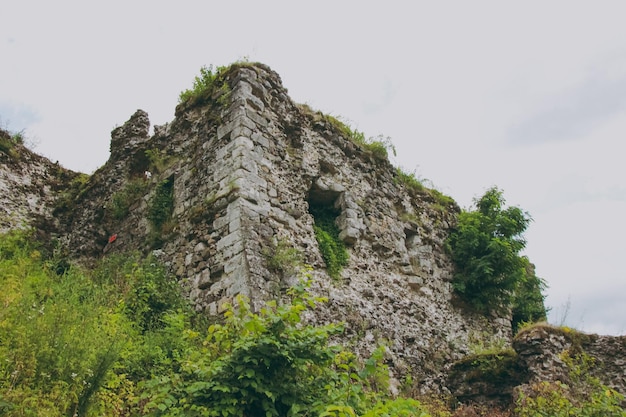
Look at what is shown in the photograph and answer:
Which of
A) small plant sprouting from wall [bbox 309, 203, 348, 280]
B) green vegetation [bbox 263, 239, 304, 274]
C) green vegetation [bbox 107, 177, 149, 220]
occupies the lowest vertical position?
green vegetation [bbox 263, 239, 304, 274]

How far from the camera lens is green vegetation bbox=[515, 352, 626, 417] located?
5.37 metres

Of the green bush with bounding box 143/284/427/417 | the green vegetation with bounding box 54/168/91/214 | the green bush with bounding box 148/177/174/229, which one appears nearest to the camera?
the green bush with bounding box 143/284/427/417

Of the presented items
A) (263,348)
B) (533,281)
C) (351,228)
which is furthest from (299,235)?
(533,281)

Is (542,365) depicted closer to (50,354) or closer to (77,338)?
(77,338)

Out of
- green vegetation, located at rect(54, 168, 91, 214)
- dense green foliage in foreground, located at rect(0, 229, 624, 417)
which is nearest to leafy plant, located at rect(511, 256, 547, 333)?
dense green foliage in foreground, located at rect(0, 229, 624, 417)

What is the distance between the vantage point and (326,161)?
9320 mm

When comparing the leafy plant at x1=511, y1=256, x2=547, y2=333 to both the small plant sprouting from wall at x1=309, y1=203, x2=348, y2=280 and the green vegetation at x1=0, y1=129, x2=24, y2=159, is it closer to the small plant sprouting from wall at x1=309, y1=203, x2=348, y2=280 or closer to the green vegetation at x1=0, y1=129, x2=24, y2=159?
the small plant sprouting from wall at x1=309, y1=203, x2=348, y2=280

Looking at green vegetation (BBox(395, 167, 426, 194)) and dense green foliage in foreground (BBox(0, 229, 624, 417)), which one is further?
green vegetation (BBox(395, 167, 426, 194))

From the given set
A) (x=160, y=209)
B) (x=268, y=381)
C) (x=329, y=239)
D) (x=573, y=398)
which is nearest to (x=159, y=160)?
(x=160, y=209)

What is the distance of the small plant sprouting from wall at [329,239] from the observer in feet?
26.4

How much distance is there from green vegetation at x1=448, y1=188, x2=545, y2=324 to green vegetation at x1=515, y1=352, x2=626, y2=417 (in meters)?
2.84

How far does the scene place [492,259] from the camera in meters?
Result: 10.2

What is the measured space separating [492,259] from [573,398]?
4055mm

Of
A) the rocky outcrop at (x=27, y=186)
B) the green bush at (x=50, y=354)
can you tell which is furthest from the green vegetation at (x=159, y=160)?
the green bush at (x=50, y=354)
